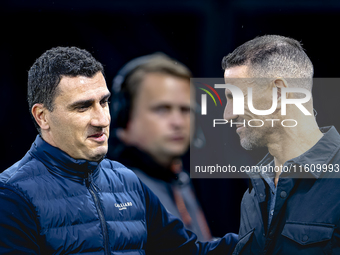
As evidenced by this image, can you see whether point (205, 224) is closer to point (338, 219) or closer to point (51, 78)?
point (338, 219)

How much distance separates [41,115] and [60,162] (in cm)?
35

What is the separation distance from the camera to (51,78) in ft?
8.56

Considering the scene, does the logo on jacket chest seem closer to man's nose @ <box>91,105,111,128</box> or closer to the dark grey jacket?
man's nose @ <box>91,105,111,128</box>

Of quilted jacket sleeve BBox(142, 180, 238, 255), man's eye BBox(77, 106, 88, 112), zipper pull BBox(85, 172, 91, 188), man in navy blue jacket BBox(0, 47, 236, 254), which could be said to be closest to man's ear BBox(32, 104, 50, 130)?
man in navy blue jacket BBox(0, 47, 236, 254)

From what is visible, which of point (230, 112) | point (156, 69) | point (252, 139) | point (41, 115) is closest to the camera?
point (41, 115)

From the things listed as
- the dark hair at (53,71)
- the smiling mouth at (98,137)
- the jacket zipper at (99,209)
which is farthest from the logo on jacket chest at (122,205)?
the dark hair at (53,71)

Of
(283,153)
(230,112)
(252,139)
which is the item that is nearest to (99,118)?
(230,112)

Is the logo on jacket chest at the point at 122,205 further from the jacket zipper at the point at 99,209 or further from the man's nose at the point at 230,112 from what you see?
the man's nose at the point at 230,112

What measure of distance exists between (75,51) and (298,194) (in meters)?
1.82

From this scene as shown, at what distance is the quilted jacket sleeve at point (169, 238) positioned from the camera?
122 inches

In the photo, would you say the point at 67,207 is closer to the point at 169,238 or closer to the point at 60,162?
the point at 60,162

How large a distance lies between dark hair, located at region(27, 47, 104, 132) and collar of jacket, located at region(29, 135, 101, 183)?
0.26 metres

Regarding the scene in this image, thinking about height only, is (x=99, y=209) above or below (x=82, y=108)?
below

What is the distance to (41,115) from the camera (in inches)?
106
